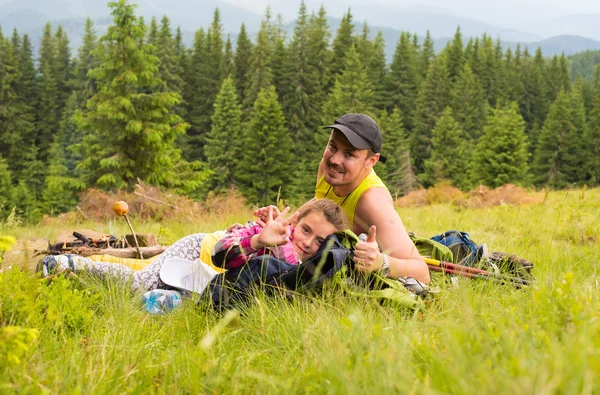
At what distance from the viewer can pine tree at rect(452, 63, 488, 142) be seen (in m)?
56.0

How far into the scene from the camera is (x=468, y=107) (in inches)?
2232

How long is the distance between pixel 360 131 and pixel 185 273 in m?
1.61

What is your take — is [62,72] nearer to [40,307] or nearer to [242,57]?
[242,57]

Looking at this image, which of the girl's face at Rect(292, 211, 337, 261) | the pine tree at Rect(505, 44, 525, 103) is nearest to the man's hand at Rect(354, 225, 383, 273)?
the girl's face at Rect(292, 211, 337, 261)

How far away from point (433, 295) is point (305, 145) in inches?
1799

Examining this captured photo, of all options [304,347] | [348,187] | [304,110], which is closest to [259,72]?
[304,110]

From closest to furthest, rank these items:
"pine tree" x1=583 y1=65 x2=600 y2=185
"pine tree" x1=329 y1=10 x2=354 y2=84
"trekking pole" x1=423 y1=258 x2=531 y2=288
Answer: "trekking pole" x1=423 y1=258 x2=531 y2=288, "pine tree" x1=583 y1=65 x2=600 y2=185, "pine tree" x1=329 y1=10 x2=354 y2=84

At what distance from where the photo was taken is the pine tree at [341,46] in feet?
182

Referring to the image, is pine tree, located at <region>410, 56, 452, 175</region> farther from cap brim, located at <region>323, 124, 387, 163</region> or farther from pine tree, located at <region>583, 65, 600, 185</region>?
cap brim, located at <region>323, 124, 387, 163</region>

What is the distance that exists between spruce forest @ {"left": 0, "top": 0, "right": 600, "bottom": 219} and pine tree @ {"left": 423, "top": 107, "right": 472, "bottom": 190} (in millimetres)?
135

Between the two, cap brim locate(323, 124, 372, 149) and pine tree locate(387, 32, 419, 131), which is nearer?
cap brim locate(323, 124, 372, 149)

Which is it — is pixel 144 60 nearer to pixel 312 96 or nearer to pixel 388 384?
pixel 388 384

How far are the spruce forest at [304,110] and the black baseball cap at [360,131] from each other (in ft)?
95.2

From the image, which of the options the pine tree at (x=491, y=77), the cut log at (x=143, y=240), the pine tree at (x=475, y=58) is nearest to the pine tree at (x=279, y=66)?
the pine tree at (x=475, y=58)
